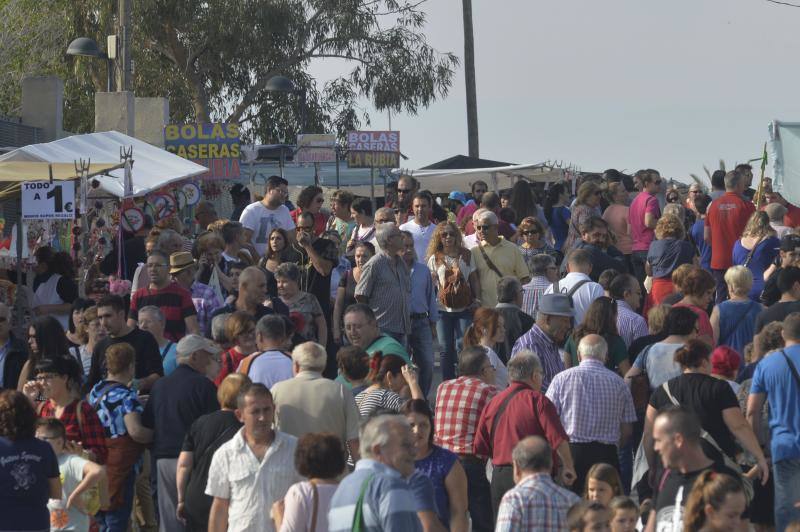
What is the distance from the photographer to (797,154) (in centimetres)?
1339

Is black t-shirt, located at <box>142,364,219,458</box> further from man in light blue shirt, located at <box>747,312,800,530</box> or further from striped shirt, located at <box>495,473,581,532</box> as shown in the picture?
man in light blue shirt, located at <box>747,312,800,530</box>

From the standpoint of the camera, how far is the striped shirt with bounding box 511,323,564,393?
10047 mm

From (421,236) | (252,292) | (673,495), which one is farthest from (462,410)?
(421,236)

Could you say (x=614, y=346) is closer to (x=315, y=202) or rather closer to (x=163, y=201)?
(x=315, y=202)

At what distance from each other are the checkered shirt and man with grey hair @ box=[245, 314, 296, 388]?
1.60m

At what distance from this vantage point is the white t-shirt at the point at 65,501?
814 cm

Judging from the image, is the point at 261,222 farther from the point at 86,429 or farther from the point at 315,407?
the point at 315,407

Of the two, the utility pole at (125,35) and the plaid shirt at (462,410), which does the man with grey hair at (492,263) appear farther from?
the utility pole at (125,35)

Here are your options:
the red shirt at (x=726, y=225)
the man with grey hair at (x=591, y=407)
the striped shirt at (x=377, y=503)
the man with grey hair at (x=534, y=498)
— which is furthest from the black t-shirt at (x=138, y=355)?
the red shirt at (x=726, y=225)

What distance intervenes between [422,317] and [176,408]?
4.17m

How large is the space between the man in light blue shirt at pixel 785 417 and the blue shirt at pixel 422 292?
13.9 feet

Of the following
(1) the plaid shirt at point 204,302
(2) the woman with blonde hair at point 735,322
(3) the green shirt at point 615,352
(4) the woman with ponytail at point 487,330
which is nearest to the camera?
(3) the green shirt at point 615,352

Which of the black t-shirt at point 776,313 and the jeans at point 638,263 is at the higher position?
the jeans at point 638,263

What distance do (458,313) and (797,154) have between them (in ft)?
11.1
